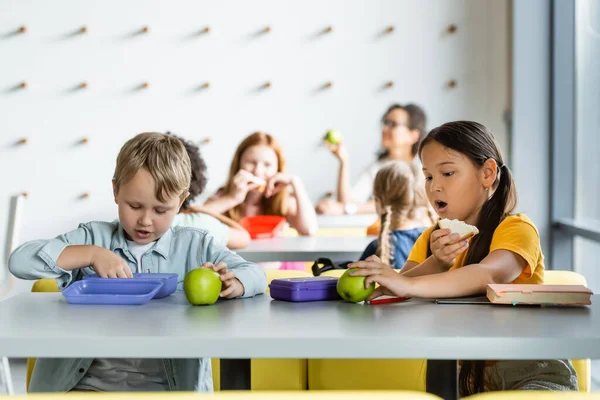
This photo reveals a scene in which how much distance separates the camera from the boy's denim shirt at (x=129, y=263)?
4.94 feet

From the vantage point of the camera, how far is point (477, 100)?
4.92m

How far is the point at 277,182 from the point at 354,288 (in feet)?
7.45

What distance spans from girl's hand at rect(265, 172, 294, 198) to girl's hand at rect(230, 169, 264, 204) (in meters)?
0.15

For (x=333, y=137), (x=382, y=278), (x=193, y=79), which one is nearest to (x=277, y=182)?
(x=333, y=137)

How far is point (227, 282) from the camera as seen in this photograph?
1464 mm

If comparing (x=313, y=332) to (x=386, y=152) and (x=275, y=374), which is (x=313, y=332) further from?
(x=386, y=152)

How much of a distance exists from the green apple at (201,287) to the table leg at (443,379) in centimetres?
39

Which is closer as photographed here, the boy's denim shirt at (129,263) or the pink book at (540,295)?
the pink book at (540,295)

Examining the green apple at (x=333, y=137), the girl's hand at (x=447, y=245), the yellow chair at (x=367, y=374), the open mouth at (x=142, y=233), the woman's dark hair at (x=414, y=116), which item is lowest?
the yellow chair at (x=367, y=374)

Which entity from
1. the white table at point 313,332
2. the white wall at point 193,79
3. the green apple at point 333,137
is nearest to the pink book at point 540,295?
the white table at point 313,332

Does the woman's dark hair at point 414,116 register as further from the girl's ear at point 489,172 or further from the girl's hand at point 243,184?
the girl's ear at point 489,172

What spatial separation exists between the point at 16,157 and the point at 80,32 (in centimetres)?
87

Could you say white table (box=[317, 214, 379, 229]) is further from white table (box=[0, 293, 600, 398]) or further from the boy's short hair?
white table (box=[0, 293, 600, 398])

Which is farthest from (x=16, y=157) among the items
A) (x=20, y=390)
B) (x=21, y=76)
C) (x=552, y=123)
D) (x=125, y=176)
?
(x=125, y=176)
